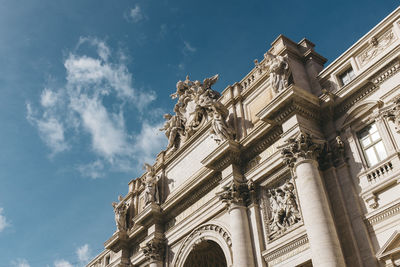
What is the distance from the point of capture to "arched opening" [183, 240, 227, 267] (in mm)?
22859

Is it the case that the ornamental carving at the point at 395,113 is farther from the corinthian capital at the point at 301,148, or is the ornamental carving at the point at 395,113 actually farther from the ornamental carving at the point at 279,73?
the ornamental carving at the point at 279,73

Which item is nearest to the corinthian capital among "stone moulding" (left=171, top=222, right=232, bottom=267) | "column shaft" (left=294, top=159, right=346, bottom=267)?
"column shaft" (left=294, top=159, right=346, bottom=267)

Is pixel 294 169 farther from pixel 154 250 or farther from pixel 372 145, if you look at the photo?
pixel 154 250

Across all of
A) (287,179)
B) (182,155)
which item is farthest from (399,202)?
(182,155)

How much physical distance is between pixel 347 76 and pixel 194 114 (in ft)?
33.6

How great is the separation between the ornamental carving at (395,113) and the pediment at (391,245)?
11.8ft

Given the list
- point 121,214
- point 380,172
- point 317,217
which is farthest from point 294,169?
point 121,214

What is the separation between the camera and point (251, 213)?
19.3 meters

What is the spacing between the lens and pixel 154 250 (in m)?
24.7

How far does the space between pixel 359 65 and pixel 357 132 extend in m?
2.98

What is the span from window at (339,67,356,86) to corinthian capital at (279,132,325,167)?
10.2ft

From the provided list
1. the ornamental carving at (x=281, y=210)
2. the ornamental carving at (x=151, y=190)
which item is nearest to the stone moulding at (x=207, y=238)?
the ornamental carving at (x=281, y=210)

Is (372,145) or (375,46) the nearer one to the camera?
(372,145)

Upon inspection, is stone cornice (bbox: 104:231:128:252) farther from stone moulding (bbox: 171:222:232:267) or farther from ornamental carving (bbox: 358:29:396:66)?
ornamental carving (bbox: 358:29:396:66)
